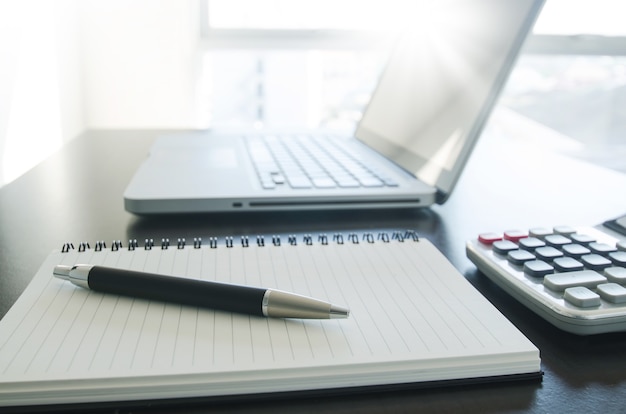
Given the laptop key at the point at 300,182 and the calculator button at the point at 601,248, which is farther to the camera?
the laptop key at the point at 300,182

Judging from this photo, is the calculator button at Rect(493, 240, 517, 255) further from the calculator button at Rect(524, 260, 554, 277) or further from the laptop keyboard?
the laptop keyboard

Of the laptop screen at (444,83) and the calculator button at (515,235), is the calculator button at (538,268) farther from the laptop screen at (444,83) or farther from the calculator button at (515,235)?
the laptop screen at (444,83)

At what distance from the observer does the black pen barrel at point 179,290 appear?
1.12ft

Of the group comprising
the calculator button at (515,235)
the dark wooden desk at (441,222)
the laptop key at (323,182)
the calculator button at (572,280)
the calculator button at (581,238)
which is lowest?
the dark wooden desk at (441,222)

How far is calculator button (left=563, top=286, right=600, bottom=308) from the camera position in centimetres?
34

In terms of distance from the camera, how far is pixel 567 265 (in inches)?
15.1

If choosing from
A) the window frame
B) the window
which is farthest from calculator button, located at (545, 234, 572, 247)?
the window frame

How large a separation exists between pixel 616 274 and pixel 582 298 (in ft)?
0.15

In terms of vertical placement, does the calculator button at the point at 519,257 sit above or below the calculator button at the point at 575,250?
below

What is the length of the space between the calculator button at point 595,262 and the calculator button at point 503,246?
50 millimetres

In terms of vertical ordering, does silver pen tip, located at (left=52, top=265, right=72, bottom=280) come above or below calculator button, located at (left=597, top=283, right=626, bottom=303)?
below

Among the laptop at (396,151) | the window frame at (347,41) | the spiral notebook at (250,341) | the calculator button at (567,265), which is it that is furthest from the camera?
the window frame at (347,41)

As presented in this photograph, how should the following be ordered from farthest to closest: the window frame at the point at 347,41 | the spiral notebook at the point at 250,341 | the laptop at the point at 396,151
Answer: the window frame at the point at 347,41, the laptop at the point at 396,151, the spiral notebook at the point at 250,341

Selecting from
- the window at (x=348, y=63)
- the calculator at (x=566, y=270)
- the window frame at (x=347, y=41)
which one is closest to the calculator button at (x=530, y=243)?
the calculator at (x=566, y=270)
